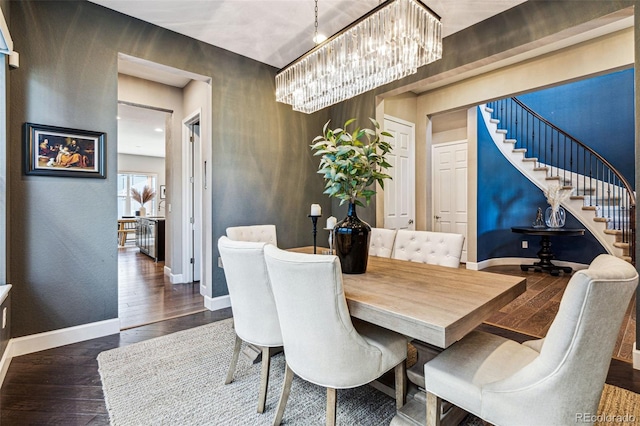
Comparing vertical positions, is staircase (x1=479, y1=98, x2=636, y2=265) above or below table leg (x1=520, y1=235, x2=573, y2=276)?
above

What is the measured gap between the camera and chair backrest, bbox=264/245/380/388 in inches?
49.2

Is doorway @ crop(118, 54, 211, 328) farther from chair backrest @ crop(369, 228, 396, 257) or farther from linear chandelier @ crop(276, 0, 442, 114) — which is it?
chair backrest @ crop(369, 228, 396, 257)

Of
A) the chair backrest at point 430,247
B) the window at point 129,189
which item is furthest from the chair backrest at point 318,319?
the window at point 129,189

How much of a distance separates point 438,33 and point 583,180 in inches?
201

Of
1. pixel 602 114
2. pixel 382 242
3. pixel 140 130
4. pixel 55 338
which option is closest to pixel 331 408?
pixel 382 242

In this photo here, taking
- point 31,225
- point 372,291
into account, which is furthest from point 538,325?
point 31,225

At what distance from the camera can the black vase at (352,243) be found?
1.94 m

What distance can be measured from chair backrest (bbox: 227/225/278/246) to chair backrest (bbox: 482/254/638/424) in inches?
94.7

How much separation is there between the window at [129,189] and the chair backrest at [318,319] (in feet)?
35.9

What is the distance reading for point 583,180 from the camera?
5504 millimetres

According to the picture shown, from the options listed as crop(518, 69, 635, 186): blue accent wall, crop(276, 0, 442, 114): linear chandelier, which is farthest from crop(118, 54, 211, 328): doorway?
crop(518, 69, 635, 186): blue accent wall

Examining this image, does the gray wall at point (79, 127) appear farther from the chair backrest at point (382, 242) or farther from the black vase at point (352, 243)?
the black vase at point (352, 243)

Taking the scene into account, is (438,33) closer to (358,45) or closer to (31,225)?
(358,45)

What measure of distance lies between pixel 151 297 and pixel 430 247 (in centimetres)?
338
